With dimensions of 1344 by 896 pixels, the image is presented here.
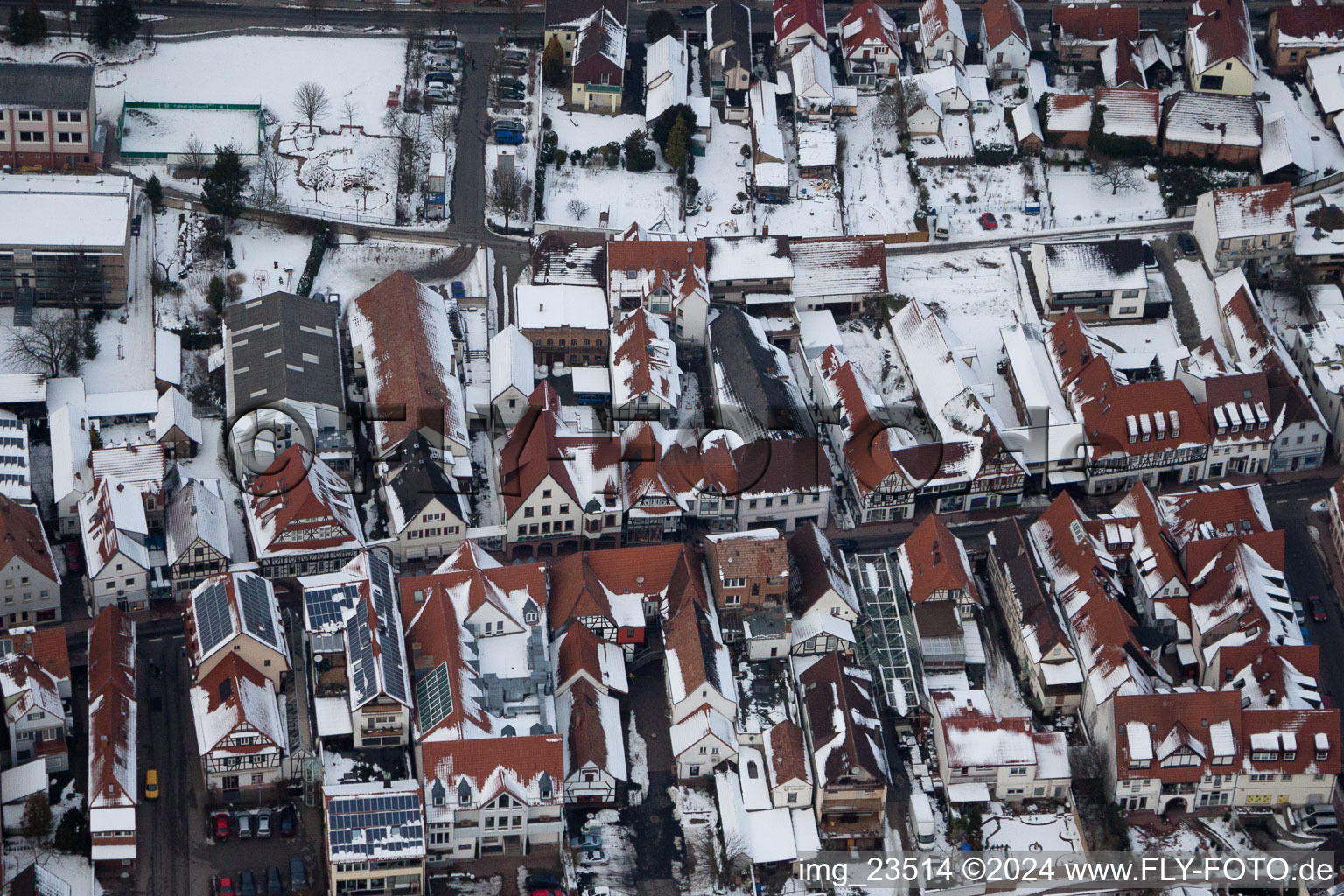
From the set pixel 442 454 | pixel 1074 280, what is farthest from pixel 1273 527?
pixel 442 454

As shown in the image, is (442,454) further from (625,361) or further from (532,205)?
(532,205)

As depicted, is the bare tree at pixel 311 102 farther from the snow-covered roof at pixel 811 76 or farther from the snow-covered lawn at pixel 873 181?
the snow-covered lawn at pixel 873 181

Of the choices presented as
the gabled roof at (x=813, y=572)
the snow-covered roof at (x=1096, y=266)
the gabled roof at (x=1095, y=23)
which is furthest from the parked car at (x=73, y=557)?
the gabled roof at (x=1095, y=23)

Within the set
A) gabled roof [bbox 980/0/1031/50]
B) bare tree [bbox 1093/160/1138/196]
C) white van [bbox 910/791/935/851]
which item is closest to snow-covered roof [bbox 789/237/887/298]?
bare tree [bbox 1093/160/1138/196]

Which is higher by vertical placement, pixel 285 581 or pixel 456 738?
pixel 285 581

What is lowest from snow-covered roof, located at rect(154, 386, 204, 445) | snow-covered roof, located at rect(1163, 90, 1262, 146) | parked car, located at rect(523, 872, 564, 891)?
parked car, located at rect(523, 872, 564, 891)

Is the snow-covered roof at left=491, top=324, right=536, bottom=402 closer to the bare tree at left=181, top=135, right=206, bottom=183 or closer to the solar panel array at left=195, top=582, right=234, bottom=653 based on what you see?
the solar panel array at left=195, top=582, right=234, bottom=653
